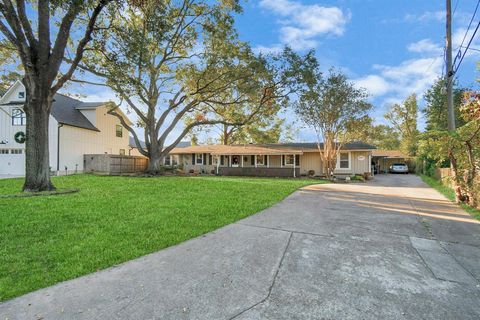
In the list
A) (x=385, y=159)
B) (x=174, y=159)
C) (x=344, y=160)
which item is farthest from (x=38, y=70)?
(x=385, y=159)

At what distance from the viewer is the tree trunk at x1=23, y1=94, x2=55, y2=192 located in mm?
9758

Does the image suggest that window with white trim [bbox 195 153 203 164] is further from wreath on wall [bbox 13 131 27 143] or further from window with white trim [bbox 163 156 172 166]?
wreath on wall [bbox 13 131 27 143]

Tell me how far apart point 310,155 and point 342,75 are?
7.44m

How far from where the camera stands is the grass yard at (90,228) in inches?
136

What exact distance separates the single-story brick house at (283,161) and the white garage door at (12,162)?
532 inches

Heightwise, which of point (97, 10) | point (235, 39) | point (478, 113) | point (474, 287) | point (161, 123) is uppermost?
point (235, 39)

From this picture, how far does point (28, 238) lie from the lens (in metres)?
4.61

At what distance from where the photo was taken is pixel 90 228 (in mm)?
5273

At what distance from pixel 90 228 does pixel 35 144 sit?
6.90 metres

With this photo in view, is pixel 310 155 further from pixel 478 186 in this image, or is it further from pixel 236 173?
pixel 478 186

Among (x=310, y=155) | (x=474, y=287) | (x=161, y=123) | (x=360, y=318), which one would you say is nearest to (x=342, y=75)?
(x=310, y=155)

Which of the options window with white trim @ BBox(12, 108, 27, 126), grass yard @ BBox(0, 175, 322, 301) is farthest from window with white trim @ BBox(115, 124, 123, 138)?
grass yard @ BBox(0, 175, 322, 301)

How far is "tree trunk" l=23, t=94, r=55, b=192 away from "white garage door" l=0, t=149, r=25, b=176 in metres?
12.0

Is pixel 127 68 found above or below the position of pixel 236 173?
above
